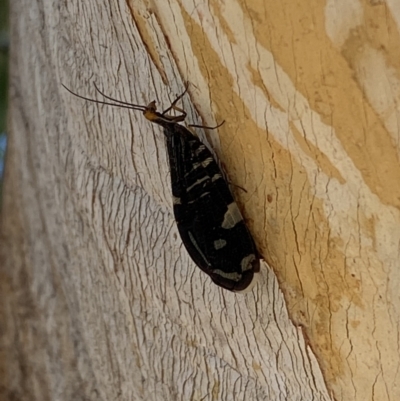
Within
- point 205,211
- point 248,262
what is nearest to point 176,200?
point 205,211

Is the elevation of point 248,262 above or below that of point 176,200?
below

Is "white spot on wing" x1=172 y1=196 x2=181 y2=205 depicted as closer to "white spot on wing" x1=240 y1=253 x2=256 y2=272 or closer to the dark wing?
the dark wing

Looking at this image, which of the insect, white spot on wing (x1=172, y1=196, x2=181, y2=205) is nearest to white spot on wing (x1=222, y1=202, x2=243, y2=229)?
the insect

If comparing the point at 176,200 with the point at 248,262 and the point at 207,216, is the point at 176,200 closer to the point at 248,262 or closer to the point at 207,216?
the point at 207,216

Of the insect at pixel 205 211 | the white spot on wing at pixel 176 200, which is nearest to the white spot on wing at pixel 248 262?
the insect at pixel 205 211

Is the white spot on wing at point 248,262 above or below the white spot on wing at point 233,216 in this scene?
below

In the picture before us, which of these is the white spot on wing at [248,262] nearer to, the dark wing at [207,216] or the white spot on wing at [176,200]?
the dark wing at [207,216]
